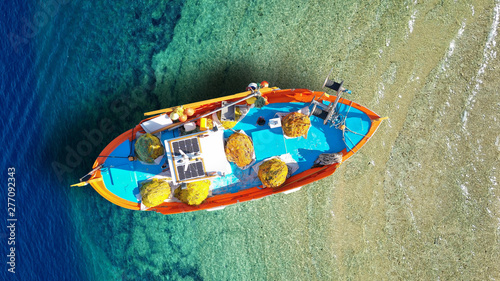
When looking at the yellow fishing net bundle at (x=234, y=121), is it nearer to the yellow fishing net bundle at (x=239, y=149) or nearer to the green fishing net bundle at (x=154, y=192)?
the yellow fishing net bundle at (x=239, y=149)

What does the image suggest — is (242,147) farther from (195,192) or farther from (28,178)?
(28,178)

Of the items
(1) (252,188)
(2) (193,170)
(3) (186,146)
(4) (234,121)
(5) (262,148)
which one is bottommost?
(1) (252,188)

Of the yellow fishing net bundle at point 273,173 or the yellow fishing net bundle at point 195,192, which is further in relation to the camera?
the yellow fishing net bundle at point 195,192

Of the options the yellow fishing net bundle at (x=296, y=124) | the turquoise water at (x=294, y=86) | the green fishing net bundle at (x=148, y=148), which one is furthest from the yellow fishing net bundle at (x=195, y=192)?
the yellow fishing net bundle at (x=296, y=124)

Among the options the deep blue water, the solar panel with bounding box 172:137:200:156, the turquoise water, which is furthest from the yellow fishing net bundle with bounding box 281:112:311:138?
the deep blue water

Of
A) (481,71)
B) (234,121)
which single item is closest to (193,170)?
(234,121)

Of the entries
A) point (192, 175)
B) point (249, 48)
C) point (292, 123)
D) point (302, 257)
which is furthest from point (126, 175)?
point (302, 257)
